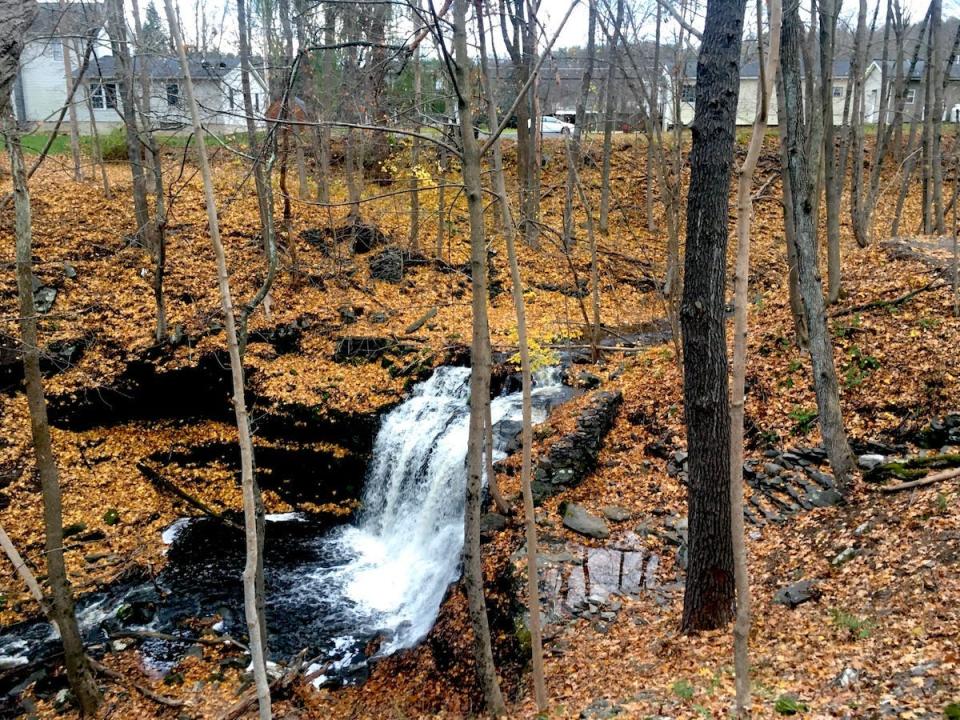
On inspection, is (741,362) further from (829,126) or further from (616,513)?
(829,126)

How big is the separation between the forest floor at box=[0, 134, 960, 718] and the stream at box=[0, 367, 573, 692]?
0.51 metres

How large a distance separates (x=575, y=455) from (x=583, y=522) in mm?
1372

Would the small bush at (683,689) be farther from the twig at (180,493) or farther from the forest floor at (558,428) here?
the twig at (180,493)

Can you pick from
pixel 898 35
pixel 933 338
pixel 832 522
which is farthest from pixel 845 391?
pixel 898 35

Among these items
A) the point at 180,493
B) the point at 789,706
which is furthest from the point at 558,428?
the point at 180,493

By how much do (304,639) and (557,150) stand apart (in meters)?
22.1

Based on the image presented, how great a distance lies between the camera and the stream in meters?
9.12

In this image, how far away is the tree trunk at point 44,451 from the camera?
6.42m

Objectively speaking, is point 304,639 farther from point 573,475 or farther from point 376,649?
point 573,475

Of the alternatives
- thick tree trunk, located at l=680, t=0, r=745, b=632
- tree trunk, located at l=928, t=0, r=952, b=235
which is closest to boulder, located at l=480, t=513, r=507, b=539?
thick tree trunk, located at l=680, t=0, r=745, b=632

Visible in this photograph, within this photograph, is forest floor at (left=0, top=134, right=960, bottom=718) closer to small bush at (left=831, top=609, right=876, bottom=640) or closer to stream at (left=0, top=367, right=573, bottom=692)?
small bush at (left=831, top=609, right=876, bottom=640)

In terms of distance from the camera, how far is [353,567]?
11.2 m

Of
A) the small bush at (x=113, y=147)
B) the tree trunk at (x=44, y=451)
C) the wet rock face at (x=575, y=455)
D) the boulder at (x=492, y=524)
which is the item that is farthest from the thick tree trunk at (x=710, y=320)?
the small bush at (x=113, y=147)

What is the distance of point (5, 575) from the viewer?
9.96 metres
